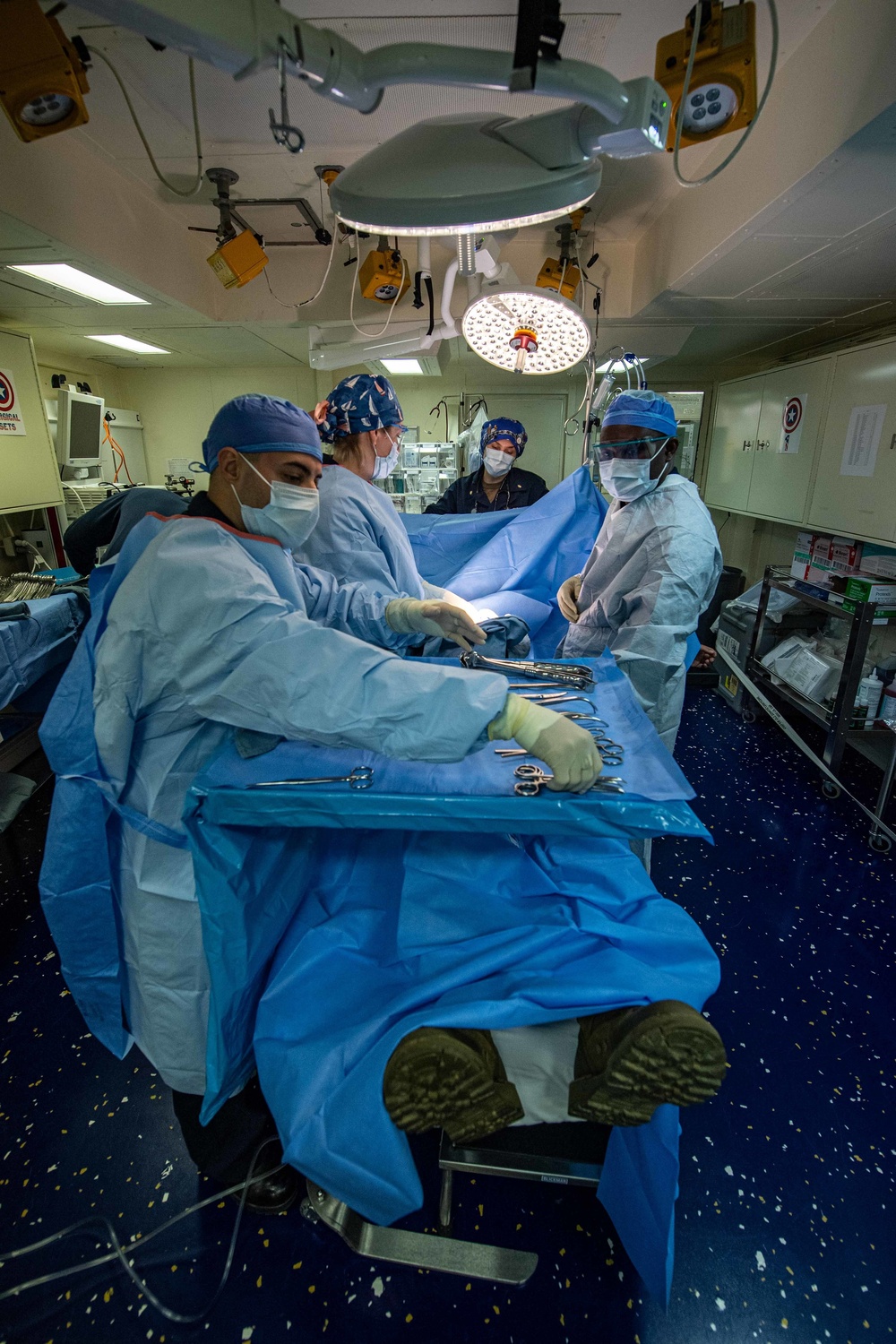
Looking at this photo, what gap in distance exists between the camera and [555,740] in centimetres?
97

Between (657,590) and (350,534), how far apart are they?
0.96 meters

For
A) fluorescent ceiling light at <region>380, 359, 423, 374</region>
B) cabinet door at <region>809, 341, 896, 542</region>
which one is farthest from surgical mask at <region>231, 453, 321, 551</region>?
fluorescent ceiling light at <region>380, 359, 423, 374</region>

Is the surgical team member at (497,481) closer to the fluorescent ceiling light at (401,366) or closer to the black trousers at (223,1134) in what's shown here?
the fluorescent ceiling light at (401,366)

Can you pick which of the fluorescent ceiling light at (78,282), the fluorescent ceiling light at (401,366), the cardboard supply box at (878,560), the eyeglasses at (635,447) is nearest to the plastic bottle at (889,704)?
the cardboard supply box at (878,560)

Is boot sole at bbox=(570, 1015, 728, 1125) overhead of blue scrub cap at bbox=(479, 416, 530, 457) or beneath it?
beneath

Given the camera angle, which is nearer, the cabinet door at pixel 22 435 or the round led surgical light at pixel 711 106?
the round led surgical light at pixel 711 106

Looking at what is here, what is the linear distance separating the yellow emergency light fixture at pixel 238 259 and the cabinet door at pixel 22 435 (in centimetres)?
136

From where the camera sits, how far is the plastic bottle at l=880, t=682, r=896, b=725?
106 inches

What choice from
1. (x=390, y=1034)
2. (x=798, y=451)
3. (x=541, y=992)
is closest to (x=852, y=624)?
(x=798, y=451)

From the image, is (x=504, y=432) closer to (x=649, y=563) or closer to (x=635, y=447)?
(x=635, y=447)

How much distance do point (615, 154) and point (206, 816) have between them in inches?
44.5

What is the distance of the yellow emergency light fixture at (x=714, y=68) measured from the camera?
1.10 m

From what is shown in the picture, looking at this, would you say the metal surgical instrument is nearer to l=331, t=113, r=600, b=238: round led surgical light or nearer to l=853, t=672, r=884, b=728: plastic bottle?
l=331, t=113, r=600, b=238: round led surgical light

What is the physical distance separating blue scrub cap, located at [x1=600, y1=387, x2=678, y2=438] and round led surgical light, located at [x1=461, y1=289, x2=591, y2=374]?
35cm
